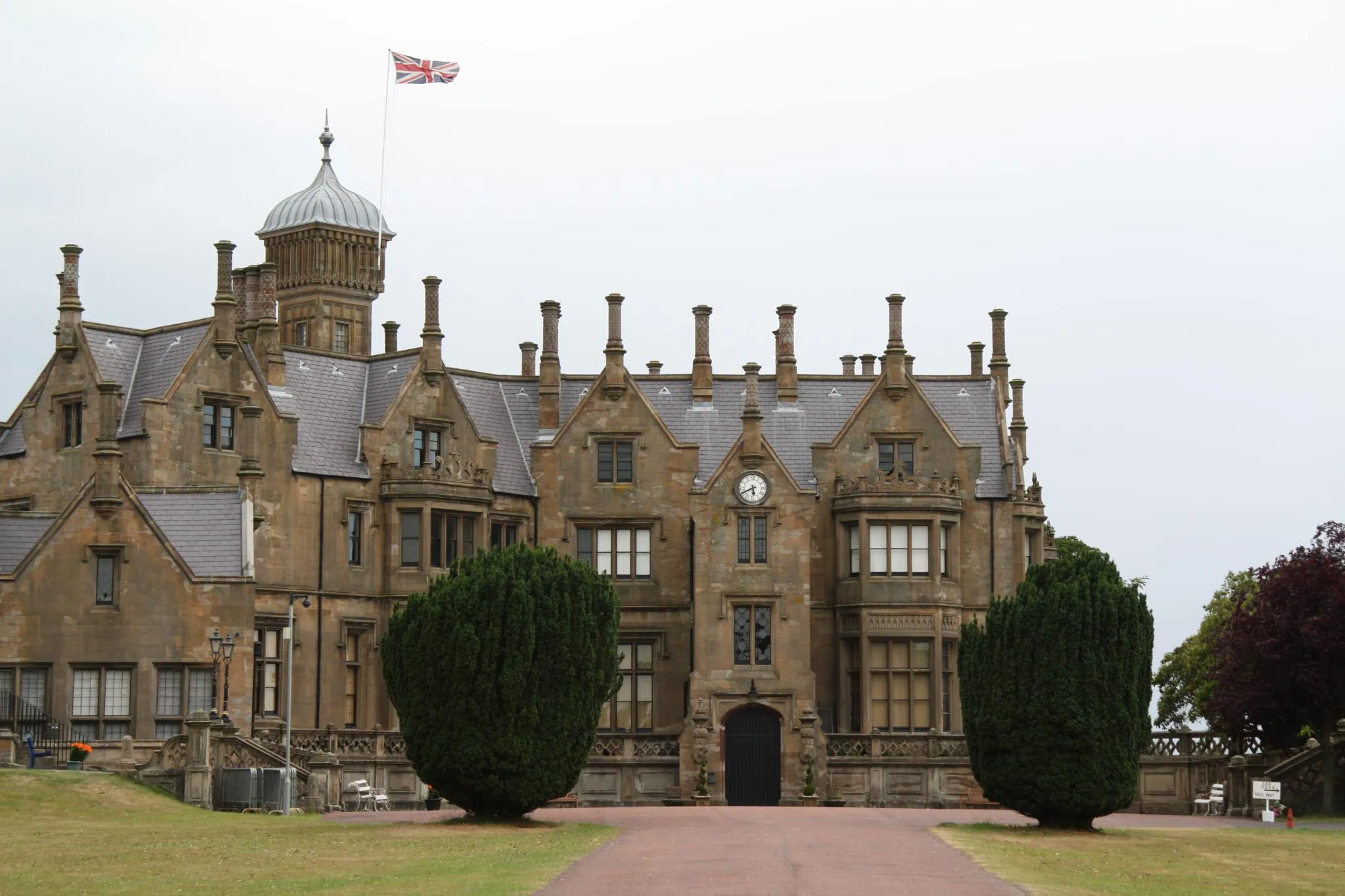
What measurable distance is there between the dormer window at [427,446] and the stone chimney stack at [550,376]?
4688 millimetres

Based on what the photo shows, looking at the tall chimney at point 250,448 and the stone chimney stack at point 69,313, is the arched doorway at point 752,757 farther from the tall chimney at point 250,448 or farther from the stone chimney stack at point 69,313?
the stone chimney stack at point 69,313

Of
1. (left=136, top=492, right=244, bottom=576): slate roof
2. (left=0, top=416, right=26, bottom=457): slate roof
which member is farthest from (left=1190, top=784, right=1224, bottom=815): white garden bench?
(left=0, top=416, right=26, bottom=457): slate roof

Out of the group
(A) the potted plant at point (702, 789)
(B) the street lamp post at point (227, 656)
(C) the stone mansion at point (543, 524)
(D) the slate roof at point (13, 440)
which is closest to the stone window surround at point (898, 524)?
(C) the stone mansion at point (543, 524)

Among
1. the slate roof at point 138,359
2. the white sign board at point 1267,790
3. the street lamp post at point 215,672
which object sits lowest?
the white sign board at point 1267,790

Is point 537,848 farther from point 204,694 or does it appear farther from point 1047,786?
point 204,694

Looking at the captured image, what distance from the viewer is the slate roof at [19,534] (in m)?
63.2

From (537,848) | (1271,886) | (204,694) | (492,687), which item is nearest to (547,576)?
(492,687)

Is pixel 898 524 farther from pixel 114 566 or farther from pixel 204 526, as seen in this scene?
pixel 114 566

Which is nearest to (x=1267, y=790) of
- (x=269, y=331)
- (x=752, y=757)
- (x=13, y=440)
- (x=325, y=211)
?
(x=752, y=757)

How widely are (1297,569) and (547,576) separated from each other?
2461 centimetres

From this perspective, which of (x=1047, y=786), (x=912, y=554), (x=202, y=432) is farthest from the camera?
(x=912, y=554)

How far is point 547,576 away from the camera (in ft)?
173

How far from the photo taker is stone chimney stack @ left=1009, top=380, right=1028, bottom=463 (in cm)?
7750

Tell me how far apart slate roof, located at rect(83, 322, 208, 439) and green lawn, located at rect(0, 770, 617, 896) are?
16.7m
